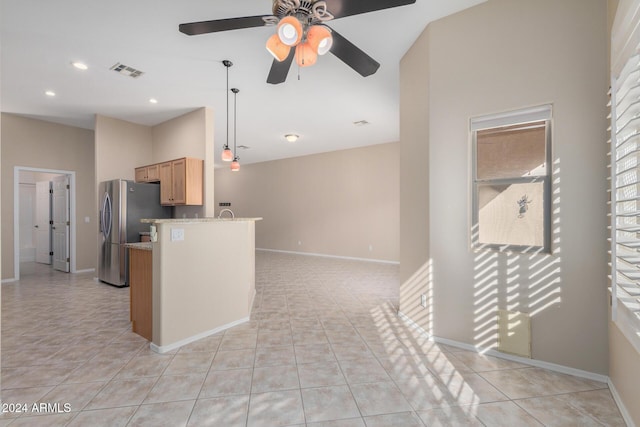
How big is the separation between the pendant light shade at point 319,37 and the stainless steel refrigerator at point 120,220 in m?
4.25

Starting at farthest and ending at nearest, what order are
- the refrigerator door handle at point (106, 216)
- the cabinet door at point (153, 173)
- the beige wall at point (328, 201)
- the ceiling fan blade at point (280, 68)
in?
the beige wall at point (328, 201) < the cabinet door at point (153, 173) < the refrigerator door handle at point (106, 216) < the ceiling fan blade at point (280, 68)

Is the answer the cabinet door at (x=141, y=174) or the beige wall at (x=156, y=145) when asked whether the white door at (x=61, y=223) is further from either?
the cabinet door at (x=141, y=174)

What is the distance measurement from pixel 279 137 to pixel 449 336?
5357 millimetres

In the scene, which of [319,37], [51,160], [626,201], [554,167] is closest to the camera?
[626,201]

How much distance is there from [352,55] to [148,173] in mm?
A: 4530

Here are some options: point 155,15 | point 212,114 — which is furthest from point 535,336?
point 212,114

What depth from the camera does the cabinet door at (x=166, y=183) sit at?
4.66 m

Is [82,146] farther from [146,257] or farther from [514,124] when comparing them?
[514,124]

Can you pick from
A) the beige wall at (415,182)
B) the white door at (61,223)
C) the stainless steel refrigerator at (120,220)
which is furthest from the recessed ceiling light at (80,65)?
the beige wall at (415,182)

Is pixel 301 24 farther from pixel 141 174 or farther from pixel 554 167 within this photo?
pixel 141 174

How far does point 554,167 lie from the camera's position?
216 cm

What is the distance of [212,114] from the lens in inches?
185

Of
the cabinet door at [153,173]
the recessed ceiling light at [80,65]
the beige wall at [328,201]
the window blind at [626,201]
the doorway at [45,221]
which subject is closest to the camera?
the window blind at [626,201]

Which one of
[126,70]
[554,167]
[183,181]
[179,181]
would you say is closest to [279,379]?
[554,167]
